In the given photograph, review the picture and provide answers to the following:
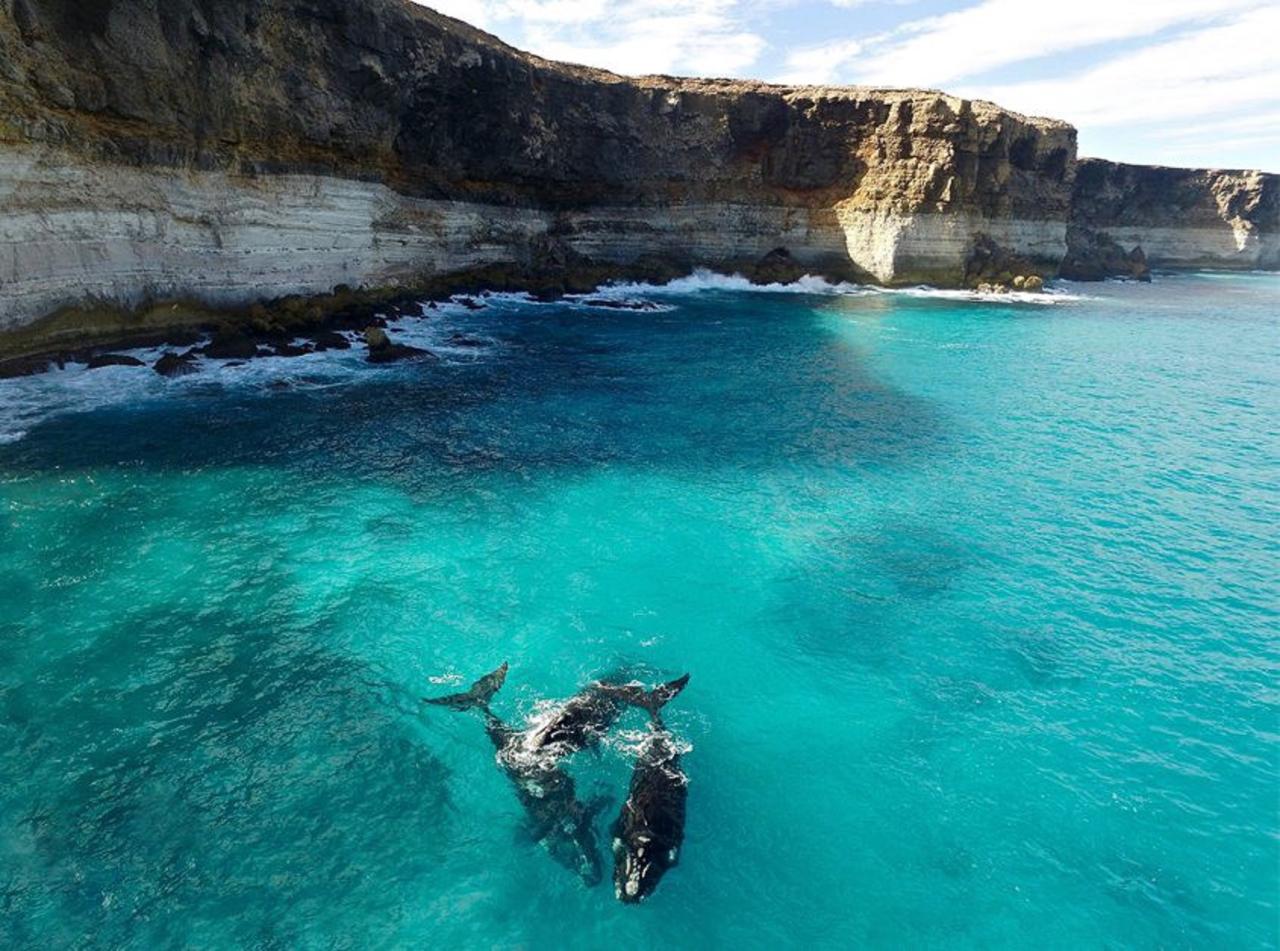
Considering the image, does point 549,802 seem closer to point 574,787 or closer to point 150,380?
point 574,787

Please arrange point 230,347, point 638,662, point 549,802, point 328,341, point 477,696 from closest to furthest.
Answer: point 549,802 → point 477,696 → point 638,662 → point 230,347 → point 328,341

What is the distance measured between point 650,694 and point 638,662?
0.98 metres

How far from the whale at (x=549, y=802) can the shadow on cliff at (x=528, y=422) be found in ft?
27.4

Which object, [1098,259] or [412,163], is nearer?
[412,163]

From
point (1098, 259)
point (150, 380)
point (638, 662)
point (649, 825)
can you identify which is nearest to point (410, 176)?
point (150, 380)

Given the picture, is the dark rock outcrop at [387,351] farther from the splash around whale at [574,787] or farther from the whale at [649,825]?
the whale at [649,825]

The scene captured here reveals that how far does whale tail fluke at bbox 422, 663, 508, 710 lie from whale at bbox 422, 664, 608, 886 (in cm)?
1

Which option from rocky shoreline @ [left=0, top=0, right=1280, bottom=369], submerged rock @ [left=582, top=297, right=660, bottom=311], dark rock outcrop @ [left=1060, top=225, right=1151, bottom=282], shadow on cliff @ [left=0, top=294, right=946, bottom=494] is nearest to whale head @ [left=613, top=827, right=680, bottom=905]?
shadow on cliff @ [left=0, top=294, right=946, bottom=494]

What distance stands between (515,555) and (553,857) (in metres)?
6.59

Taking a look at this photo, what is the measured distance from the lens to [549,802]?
26.5 ft

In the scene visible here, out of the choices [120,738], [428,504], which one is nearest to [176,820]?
[120,738]

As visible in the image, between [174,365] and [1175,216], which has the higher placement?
[1175,216]

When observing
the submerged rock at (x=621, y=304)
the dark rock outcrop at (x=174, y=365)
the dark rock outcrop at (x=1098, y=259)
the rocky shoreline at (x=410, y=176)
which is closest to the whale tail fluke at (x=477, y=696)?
the dark rock outcrop at (x=174, y=365)

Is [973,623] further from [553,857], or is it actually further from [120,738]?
[120,738]
